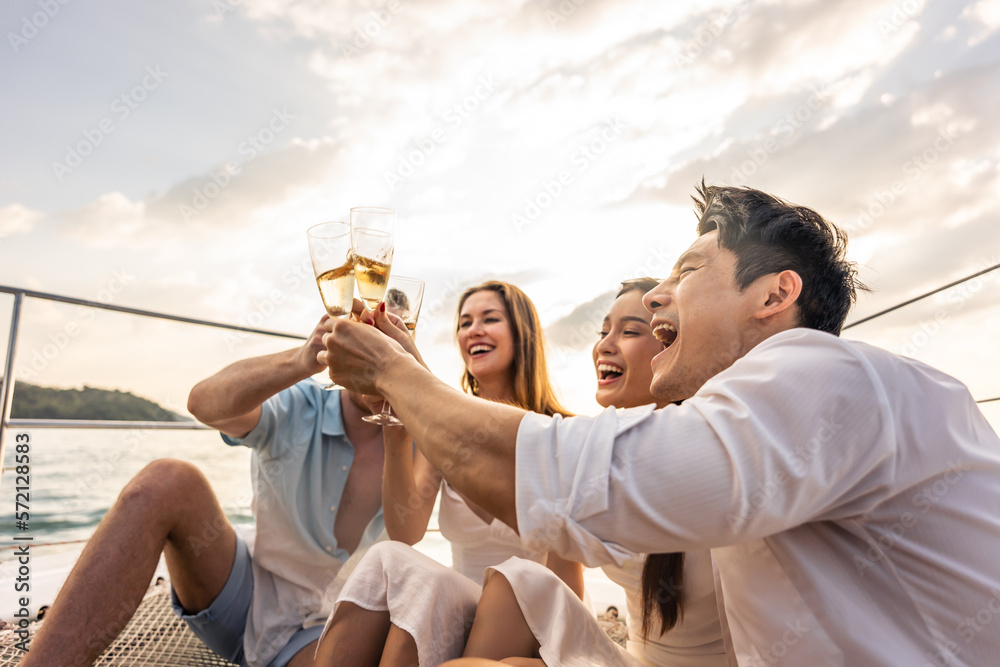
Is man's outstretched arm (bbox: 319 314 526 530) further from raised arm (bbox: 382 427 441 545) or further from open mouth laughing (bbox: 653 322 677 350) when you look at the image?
raised arm (bbox: 382 427 441 545)

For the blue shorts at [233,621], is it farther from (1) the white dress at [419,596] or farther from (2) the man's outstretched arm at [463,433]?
(2) the man's outstretched arm at [463,433]

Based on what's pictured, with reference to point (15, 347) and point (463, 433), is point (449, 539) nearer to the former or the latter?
point (463, 433)

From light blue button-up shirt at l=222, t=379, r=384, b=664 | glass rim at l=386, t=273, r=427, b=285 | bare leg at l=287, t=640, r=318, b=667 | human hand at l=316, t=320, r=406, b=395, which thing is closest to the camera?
human hand at l=316, t=320, r=406, b=395

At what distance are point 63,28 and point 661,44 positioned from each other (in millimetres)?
8021

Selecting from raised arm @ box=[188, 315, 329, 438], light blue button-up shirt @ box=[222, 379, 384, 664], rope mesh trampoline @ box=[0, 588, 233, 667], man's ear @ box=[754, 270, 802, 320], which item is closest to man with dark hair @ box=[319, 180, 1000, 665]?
man's ear @ box=[754, 270, 802, 320]

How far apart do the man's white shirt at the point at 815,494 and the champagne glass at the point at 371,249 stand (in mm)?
654

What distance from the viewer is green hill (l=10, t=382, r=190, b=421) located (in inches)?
424

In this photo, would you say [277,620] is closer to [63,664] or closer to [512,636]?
[63,664]


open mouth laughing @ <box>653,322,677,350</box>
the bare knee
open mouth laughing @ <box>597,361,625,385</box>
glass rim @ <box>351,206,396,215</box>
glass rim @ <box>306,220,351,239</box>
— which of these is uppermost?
glass rim @ <box>351,206,396,215</box>

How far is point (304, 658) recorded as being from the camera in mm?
1509

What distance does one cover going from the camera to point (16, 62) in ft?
31.7

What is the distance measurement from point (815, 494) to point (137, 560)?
4.56ft

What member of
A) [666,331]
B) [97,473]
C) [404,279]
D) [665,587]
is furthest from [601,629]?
[97,473]

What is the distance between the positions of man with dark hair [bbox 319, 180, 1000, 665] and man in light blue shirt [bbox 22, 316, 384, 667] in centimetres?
89
